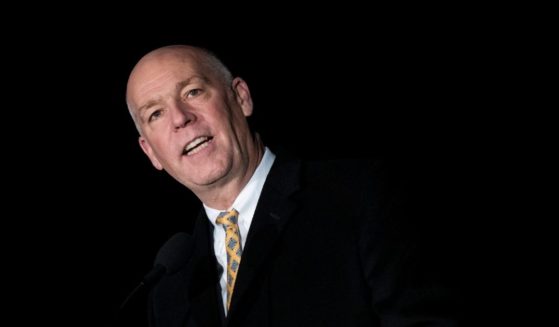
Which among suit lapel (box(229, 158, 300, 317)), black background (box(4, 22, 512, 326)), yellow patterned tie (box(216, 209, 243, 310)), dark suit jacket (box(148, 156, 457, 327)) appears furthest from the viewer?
black background (box(4, 22, 512, 326))

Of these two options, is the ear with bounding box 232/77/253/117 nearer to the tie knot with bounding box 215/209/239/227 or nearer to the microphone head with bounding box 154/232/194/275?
the tie knot with bounding box 215/209/239/227

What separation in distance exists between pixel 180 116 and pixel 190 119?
36 mm

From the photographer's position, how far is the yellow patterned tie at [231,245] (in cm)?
191

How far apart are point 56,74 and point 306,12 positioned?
4.24ft

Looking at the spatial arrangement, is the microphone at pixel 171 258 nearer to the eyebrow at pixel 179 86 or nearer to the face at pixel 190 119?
the face at pixel 190 119

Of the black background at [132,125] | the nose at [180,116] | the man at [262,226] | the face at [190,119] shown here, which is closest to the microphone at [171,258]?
the man at [262,226]

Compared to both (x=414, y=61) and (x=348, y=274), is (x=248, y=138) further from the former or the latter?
(x=414, y=61)

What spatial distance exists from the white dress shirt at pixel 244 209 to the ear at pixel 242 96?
20cm

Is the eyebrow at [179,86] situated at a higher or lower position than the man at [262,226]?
higher

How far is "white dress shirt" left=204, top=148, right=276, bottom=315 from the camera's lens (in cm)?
201

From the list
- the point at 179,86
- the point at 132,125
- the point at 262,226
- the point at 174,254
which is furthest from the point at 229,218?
the point at 132,125

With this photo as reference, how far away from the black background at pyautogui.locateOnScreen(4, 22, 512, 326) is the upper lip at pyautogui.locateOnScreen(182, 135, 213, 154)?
940 millimetres

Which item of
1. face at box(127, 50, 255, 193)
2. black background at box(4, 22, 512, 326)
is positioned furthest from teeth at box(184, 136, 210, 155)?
black background at box(4, 22, 512, 326)

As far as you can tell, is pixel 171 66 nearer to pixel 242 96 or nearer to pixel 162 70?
pixel 162 70
